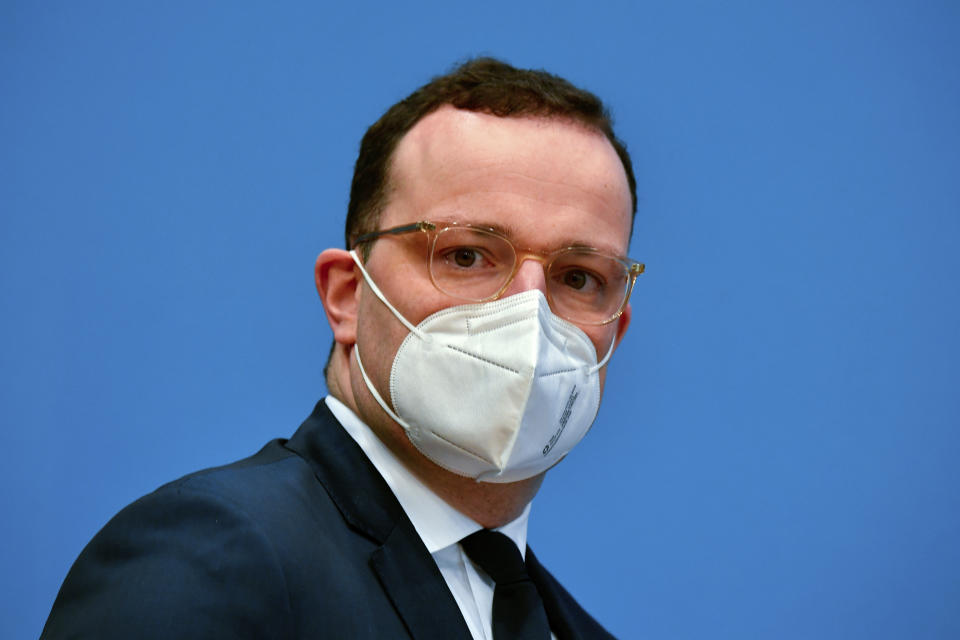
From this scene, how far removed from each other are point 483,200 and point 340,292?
33cm

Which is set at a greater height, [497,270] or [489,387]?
[497,270]

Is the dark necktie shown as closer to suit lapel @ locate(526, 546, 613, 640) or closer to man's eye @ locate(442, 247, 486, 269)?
suit lapel @ locate(526, 546, 613, 640)

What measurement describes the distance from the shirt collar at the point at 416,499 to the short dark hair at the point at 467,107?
37 cm

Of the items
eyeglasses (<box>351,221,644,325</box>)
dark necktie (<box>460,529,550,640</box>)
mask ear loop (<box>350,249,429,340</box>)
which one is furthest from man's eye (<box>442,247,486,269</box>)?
dark necktie (<box>460,529,550,640</box>)

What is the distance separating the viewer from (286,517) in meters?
1.27

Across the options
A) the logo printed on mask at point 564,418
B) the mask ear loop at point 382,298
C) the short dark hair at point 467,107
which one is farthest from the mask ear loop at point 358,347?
the logo printed on mask at point 564,418

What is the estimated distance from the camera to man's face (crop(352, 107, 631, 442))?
150 centimetres

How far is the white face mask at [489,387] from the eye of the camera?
1.39 m

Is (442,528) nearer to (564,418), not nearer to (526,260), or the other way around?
(564,418)

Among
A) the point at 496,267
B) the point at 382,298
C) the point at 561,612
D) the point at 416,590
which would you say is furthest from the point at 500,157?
the point at 561,612

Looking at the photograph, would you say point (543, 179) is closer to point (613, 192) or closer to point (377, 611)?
point (613, 192)

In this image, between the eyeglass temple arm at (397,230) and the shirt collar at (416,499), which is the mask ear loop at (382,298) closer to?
the eyeglass temple arm at (397,230)

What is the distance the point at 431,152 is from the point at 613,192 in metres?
0.33

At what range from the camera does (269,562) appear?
116 cm
